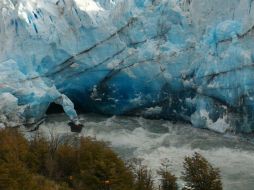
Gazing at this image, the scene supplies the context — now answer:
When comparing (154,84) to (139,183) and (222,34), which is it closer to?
(222,34)

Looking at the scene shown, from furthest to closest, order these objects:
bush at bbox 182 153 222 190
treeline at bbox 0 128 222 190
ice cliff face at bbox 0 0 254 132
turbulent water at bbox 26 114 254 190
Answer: ice cliff face at bbox 0 0 254 132 < turbulent water at bbox 26 114 254 190 < bush at bbox 182 153 222 190 < treeline at bbox 0 128 222 190

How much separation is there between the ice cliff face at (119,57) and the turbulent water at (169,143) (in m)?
0.37

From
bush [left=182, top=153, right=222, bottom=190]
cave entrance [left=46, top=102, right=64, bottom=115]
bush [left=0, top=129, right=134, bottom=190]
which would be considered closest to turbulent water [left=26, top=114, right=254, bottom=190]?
cave entrance [left=46, top=102, right=64, bottom=115]

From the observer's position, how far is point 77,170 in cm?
1141

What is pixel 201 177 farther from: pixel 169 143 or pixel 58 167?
pixel 169 143

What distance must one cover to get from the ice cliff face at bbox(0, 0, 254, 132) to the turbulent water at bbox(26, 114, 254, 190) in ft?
1.21

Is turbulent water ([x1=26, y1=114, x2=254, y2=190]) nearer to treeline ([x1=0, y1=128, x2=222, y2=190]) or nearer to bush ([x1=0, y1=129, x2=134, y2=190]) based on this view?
treeline ([x1=0, y1=128, x2=222, y2=190])

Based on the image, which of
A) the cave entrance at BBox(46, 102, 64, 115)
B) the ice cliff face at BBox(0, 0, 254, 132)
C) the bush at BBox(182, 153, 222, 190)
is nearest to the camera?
the bush at BBox(182, 153, 222, 190)

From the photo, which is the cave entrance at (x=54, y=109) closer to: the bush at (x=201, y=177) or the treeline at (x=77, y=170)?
the treeline at (x=77, y=170)

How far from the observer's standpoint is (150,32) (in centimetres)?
1669

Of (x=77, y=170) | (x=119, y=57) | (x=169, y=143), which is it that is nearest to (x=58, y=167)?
(x=77, y=170)

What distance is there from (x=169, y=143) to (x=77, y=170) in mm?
4466

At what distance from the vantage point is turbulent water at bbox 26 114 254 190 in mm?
13720

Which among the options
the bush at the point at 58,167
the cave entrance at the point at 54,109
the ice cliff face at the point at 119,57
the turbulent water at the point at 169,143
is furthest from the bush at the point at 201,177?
the cave entrance at the point at 54,109
